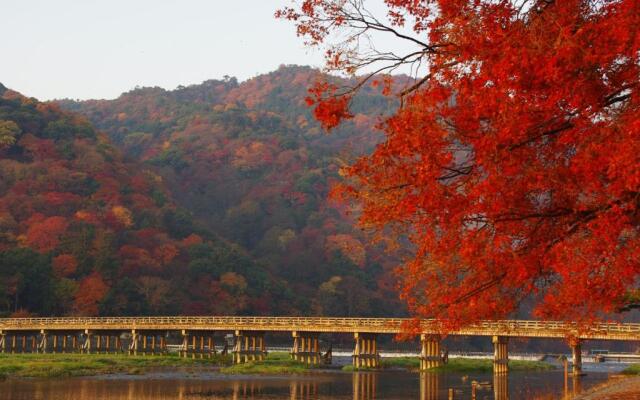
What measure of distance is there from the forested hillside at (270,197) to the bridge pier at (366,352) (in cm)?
3578

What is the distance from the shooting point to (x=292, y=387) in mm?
44094

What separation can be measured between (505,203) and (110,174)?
326 ft

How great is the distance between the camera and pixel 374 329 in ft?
192

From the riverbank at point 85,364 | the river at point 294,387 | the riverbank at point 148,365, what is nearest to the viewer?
the river at point 294,387

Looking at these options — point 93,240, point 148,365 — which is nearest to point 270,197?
point 93,240

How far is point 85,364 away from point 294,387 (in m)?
19.0

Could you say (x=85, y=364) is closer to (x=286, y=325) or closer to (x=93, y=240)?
(x=286, y=325)

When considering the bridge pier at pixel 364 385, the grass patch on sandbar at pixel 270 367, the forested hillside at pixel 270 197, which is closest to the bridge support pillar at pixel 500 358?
the bridge pier at pixel 364 385

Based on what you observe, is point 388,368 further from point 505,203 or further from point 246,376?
point 505,203

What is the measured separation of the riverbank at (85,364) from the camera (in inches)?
1998

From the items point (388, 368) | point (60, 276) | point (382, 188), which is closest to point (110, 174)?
point (60, 276)

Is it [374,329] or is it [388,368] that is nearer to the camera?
[374,329]

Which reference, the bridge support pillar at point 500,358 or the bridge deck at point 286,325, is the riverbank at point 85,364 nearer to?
the bridge deck at point 286,325

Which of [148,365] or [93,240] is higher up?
[93,240]
